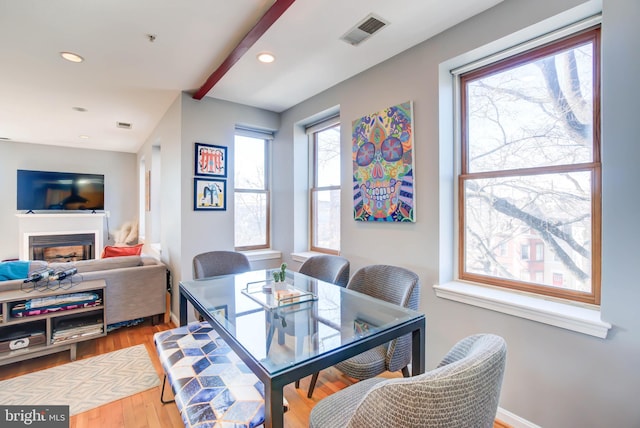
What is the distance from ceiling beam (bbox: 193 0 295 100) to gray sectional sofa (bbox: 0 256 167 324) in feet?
6.43

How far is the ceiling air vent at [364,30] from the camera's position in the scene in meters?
1.90

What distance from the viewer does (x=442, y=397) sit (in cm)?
67

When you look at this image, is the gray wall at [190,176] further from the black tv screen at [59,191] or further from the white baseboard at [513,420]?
the black tv screen at [59,191]

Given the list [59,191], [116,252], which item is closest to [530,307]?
[116,252]

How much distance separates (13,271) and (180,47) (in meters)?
2.35

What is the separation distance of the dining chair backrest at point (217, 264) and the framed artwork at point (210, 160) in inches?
42.1

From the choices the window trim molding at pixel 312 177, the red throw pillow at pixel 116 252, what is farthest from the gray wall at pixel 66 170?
the window trim molding at pixel 312 177

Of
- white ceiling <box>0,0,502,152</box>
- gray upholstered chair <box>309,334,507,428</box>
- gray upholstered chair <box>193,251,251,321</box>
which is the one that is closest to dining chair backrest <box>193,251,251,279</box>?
gray upholstered chair <box>193,251,251,321</box>

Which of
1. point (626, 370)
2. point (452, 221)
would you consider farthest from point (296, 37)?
point (626, 370)

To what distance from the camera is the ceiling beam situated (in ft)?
5.66

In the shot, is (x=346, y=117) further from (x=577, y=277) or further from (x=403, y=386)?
(x=403, y=386)

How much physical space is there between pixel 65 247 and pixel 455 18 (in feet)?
23.7

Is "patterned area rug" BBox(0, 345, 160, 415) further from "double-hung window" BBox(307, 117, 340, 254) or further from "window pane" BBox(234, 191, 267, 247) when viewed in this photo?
"double-hung window" BBox(307, 117, 340, 254)

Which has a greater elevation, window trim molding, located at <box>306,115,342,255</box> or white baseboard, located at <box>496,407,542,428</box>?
window trim molding, located at <box>306,115,342,255</box>
